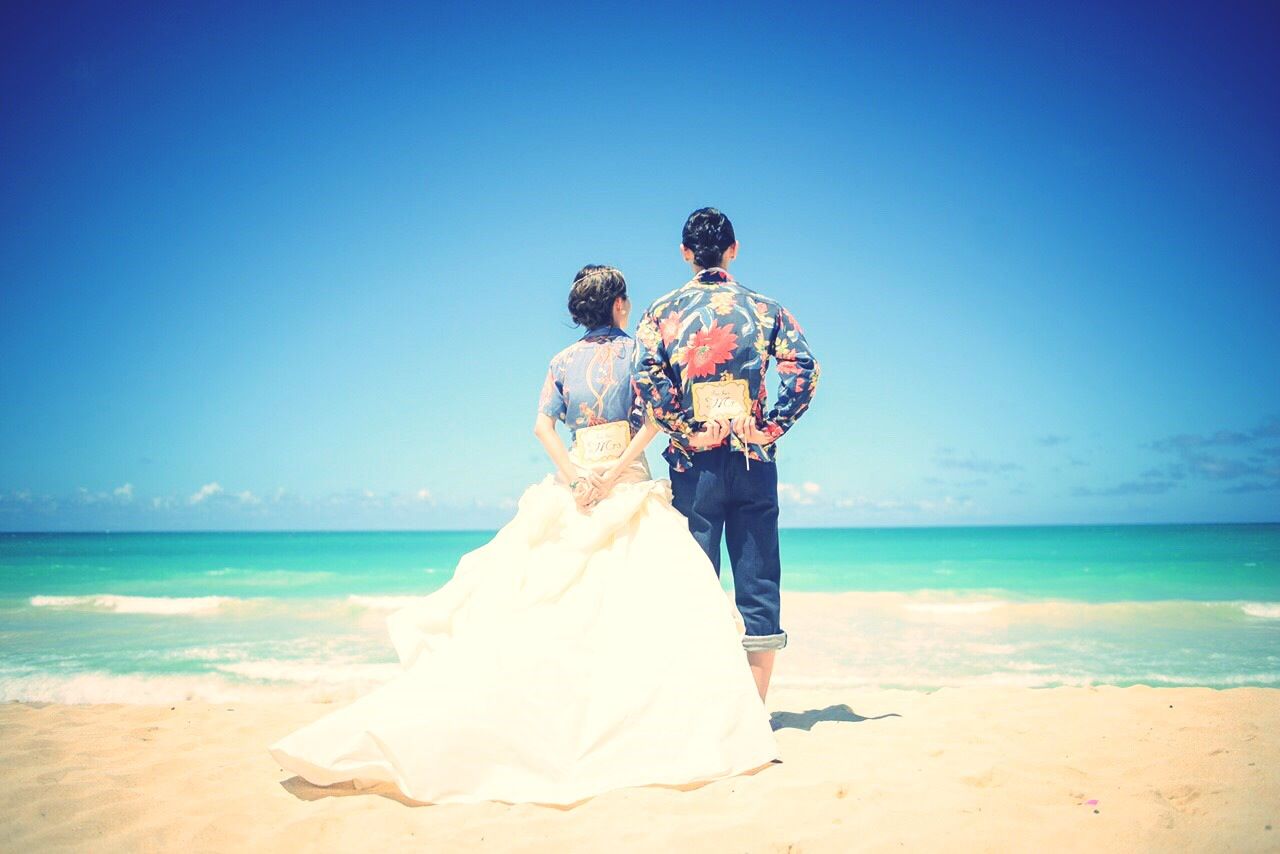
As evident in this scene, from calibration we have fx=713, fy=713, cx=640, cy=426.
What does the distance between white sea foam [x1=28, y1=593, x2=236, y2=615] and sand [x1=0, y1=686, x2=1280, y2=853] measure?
9.23m

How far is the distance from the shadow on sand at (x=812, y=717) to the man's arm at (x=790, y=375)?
166 cm

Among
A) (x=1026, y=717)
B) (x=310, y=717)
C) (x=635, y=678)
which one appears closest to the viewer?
(x=635, y=678)

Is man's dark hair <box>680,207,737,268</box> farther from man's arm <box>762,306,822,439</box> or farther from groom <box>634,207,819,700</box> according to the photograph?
man's arm <box>762,306,822,439</box>

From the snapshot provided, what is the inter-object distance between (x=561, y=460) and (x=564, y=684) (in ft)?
3.41

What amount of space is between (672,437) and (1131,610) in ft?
33.9

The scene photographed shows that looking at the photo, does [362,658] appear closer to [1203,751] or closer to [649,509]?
[649,509]

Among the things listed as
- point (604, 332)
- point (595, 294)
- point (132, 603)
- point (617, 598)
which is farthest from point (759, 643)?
point (132, 603)

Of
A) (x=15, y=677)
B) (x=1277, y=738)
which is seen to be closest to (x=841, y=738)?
(x=1277, y=738)

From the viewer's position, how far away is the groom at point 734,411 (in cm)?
307

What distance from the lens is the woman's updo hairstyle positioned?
3.38 m

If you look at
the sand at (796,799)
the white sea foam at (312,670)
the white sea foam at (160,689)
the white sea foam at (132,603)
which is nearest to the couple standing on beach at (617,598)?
the sand at (796,799)

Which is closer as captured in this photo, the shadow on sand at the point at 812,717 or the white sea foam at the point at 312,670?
the shadow on sand at the point at 812,717

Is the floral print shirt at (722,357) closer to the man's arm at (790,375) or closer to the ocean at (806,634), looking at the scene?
the man's arm at (790,375)

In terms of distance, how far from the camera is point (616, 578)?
2.93 meters
